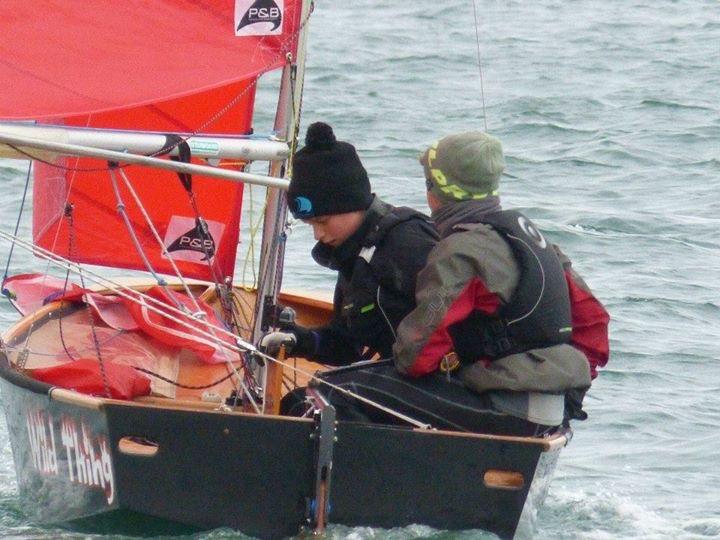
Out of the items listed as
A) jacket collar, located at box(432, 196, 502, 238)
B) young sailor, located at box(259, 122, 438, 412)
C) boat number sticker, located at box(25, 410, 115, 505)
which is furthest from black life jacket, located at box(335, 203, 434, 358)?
boat number sticker, located at box(25, 410, 115, 505)

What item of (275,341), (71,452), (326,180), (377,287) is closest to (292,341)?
(275,341)

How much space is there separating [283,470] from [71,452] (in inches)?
24.4

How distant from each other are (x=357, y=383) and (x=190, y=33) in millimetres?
1379

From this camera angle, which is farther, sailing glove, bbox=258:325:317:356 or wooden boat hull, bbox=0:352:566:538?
sailing glove, bbox=258:325:317:356

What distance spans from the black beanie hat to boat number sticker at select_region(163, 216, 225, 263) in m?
1.52

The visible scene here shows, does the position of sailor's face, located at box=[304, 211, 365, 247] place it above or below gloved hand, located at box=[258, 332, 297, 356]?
above

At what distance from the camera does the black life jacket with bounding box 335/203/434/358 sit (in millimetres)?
3912

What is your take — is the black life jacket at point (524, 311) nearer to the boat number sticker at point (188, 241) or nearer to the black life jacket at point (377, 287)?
the black life jacket at point (377, 287)

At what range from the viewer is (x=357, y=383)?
3.89 m

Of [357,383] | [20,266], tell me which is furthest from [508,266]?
[20,266]

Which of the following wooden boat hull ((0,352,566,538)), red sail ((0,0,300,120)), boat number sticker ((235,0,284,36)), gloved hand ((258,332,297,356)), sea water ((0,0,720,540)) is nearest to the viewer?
wooden boat hull ((0,352,566,538))

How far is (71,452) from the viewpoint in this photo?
3982 millimetres

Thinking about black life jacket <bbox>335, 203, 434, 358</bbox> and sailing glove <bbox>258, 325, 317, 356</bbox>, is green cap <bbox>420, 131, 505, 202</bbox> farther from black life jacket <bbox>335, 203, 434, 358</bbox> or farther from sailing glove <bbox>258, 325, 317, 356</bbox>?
sailing glove <bbox>258, 325, 317, 356</bbox>

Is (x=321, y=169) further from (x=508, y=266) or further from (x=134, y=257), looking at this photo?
(x=134, y=257)
